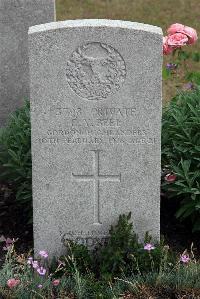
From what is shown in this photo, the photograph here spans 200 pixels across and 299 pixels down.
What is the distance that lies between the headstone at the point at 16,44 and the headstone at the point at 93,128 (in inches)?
60.8

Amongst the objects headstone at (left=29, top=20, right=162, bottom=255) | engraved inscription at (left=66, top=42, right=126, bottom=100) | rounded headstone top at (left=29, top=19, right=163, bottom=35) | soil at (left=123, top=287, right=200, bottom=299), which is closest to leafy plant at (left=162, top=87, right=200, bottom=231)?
headstone at (left=29, top=20, right=162, bottom=255)

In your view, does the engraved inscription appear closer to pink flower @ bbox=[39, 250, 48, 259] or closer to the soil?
pink flower @ bbox=[39, 250, 48, 259]

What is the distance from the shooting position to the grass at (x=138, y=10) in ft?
39.4

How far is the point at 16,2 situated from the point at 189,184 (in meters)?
2.17

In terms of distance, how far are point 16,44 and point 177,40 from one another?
1.34 m

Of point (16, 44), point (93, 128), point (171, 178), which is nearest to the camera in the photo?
point (93, 128)

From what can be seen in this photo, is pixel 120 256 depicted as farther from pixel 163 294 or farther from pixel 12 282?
pixel 12 282

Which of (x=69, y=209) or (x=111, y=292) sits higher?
(x=69, y=209)

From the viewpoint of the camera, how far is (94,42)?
4625mm

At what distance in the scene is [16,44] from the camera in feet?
20.7

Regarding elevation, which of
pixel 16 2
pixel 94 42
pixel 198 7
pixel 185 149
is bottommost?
pixel 185 149

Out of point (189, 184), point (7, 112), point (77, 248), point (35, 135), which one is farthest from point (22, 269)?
point (7, 112)

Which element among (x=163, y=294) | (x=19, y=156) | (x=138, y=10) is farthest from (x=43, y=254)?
(x=138, y=10)

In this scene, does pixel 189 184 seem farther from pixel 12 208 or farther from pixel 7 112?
pixel 7 112
